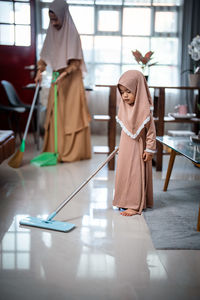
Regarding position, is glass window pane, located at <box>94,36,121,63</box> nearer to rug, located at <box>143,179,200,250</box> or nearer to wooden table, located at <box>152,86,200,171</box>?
wooden table, located at <box>152,86,200,171</box>

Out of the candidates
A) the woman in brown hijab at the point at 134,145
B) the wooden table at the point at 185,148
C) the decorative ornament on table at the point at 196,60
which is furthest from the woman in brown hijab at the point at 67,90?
the woman in brown hijab at the point at 134,145

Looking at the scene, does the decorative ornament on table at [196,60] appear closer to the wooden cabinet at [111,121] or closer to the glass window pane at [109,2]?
the wooden cabinet at [111,121]

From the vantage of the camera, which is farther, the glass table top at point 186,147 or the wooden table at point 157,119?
the wooden table at point 157,119

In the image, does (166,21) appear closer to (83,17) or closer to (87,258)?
(83,17)

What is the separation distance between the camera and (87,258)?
2.01 meters

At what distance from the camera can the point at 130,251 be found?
2.11 metres

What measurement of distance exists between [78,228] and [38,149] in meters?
2.59

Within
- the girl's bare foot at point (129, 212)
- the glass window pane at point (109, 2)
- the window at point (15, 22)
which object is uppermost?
the glass window pane at point (109, 2)

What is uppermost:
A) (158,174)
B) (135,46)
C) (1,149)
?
(135,46)

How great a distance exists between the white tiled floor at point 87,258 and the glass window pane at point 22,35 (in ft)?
11.2

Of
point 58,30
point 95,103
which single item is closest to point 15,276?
point 58,30

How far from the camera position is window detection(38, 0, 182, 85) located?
19.2 ft

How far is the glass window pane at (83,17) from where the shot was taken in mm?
5855

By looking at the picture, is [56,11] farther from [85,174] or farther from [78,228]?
[78,228]
